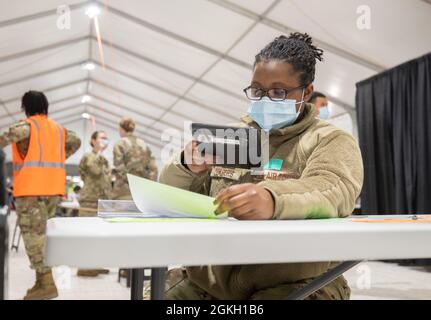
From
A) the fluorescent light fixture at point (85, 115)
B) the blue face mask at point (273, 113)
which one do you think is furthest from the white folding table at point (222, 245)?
the fluorescent light fixture at point (85, 115)

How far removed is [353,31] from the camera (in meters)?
4.29

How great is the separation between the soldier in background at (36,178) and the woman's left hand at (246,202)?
2.51 meters

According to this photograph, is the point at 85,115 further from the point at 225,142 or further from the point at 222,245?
the point at 222,245

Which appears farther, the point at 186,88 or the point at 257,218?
the point at 186,88

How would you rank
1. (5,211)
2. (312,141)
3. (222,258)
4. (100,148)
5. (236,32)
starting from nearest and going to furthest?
(222,258), (5,211), (312,141), (100,148), (236,32)

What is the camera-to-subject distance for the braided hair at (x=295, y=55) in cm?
111

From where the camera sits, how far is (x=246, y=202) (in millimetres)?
660

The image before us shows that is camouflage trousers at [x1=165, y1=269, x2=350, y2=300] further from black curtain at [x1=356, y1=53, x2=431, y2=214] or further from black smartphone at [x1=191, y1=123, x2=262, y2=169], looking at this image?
black curtain at [x1=356, y1=53, x2=431, y2=214]

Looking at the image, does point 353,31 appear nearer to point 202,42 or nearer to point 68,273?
point 202,42

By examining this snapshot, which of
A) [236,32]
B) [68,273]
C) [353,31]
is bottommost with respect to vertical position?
[68,273]

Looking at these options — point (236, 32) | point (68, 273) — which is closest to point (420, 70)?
point (236, 32)

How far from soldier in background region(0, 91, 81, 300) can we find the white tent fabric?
251 centimetres

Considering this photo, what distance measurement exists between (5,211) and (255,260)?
0.34m

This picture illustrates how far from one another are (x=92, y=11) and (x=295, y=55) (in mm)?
→ 5564
